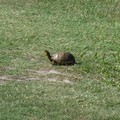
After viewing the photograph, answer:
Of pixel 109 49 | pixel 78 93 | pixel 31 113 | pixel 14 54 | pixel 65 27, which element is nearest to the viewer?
pixel 31 113

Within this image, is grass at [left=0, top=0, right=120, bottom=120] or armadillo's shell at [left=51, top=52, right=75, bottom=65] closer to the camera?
grass at [left=0, top=0, right=120, bottom=120]

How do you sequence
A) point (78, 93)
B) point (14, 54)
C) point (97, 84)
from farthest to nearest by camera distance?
point (14, 54) → point (97, 84) → point (78, 93)

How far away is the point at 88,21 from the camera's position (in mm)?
13898

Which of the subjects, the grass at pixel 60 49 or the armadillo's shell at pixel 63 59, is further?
the armadillo's shell at pixel 63 59

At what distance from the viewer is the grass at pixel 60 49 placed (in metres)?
7.24

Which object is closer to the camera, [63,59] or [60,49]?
[63,59]

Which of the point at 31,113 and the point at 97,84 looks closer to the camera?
the point at 31,113

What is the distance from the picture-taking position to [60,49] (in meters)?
11.1

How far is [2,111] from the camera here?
6.95 metres

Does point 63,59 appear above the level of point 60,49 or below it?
above

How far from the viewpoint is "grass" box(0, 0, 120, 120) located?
7242 millimetres

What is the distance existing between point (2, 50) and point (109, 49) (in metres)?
2.09

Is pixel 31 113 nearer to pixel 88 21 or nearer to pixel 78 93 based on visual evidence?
pixel 78 93

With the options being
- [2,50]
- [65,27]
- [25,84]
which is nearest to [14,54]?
[2,50]
